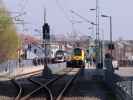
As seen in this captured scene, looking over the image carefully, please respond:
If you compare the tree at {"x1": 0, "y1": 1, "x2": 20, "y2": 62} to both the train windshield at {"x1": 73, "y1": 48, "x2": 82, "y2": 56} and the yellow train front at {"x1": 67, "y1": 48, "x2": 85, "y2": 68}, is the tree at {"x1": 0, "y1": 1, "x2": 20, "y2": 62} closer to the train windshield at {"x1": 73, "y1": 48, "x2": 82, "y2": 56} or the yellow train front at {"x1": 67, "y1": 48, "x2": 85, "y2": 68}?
the yellow train front at {"x1": 67, "y1": 48, "x2": 85, "y2": 68}

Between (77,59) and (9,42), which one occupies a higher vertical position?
A: (9,42)

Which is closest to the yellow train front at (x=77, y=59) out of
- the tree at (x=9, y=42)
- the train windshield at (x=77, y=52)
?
the train windshield at (x=77, y=52)

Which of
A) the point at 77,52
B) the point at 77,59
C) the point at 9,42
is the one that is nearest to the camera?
the point at 77,59

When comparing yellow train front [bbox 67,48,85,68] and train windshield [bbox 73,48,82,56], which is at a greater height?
train windshield [bbox 73,48,82,56]

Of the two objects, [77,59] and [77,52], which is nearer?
[77,59]

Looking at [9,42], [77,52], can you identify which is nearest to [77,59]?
[77,52]

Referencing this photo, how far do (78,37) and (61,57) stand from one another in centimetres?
6057

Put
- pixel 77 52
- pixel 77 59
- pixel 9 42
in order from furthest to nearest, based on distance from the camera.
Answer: pixel 9 42
pixel 77 52
pixel 77 59

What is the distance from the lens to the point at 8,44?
121m

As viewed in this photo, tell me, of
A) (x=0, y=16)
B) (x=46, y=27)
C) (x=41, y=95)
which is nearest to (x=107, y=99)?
(x=41, y=95)

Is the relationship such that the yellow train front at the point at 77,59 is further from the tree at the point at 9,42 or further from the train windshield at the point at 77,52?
the tree at the point at 9,42

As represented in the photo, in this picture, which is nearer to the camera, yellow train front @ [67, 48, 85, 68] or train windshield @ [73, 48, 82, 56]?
yellow train front @ [67, 48, 85, 68]

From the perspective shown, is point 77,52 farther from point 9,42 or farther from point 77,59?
point 9,42

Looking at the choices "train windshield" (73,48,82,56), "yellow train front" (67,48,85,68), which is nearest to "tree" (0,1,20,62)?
"yellow train front" (67,48,85,68)
